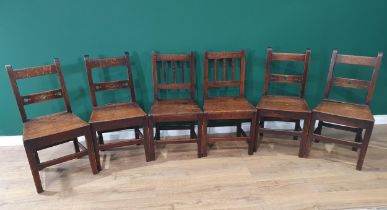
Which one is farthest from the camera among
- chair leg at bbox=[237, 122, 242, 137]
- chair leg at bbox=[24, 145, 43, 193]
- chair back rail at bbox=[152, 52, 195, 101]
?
chair leg at bbox=[237, 122, 242, 137]

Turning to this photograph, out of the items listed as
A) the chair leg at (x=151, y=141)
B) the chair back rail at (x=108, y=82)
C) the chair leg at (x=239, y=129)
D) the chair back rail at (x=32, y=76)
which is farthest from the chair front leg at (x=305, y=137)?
the chair back rail at (x=32, y=76)

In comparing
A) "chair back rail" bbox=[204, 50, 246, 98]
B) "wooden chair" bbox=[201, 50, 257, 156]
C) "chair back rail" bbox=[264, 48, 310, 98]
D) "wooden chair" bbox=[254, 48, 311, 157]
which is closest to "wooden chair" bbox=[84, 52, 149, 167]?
"wooden chair" bbox=[201, 50, 257, 156]

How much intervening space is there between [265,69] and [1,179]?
98.3 inches

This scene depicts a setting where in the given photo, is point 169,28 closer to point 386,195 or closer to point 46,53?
point 46,53

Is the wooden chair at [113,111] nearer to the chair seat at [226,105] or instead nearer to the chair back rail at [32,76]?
the chair back rail at [32,76]

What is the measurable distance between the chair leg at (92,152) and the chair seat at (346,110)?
1.88m

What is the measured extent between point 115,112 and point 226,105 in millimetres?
971

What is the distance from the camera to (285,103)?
2703mm

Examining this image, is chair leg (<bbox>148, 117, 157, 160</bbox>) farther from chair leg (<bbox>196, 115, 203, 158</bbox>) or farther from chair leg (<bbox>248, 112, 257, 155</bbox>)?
chair leg (<bbox>248, 112, 257, 155</bbox>)

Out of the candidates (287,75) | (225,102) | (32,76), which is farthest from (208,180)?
(32,76)

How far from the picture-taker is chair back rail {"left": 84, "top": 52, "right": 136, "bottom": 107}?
2564 mm

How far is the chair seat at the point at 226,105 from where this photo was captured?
258cm

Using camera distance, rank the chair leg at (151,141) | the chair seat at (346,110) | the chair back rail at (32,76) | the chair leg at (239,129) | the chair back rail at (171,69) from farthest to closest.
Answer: the chair leg at (239,129) → the chair back rail at (171,69) → the chair leg at (151,141) → the chair seat at (346,110) → the chair back rail at (32,76)

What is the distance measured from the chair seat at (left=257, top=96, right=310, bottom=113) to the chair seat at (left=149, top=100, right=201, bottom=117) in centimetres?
59
